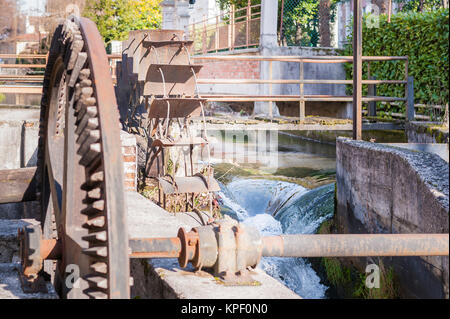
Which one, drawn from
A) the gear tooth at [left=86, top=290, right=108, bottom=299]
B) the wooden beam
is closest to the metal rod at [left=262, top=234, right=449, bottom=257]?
the gear tooth at [left=86, top=290, right=108, bottom=299]

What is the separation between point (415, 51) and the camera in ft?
35.4

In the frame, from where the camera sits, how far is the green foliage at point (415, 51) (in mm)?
9375

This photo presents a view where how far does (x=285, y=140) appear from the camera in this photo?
15.4 metres

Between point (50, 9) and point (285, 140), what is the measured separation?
11833mm

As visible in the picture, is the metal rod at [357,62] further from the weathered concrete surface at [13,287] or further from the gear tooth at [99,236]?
the gear tooth at [99,236]

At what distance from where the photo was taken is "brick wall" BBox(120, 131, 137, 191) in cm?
548

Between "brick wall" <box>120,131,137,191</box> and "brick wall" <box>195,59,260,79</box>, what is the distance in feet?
30.6

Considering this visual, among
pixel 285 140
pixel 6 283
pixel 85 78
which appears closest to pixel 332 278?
pixel 6 283

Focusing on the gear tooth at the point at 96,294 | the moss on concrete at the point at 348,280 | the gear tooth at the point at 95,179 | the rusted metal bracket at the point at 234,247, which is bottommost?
the moss on concrete at the point at 348,280

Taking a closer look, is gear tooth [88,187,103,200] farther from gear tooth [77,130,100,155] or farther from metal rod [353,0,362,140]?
metal rod [353,0,362,140]

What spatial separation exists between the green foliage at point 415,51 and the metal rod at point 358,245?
6.36 meters

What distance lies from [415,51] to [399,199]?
20.3 feet

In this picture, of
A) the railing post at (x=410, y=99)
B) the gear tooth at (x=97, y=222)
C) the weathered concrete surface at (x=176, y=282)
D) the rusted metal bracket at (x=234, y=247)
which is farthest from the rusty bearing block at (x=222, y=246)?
the railing post at (x=410, y=99)

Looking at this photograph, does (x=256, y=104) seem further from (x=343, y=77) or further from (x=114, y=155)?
(x=114, y=155)
